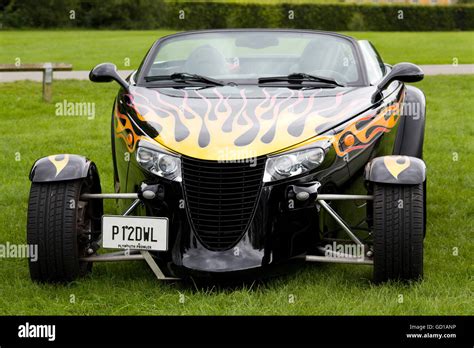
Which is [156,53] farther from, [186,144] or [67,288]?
[67,288]

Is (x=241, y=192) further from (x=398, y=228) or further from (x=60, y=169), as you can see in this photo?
(x=60, y=169)

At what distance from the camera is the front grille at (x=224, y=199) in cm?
490

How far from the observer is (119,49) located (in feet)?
98.2

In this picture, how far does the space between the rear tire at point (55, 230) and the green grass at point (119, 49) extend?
56.2 feet

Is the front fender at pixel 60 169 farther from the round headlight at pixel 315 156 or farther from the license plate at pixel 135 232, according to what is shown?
the round headlight at pixel 315 156

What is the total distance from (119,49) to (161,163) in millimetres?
25489

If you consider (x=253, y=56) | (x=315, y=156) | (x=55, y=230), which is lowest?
(x=55, y=230)

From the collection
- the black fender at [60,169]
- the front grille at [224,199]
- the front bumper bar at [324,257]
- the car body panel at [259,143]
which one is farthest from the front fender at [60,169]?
the front grille at [224,199]

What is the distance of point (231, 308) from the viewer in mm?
4605

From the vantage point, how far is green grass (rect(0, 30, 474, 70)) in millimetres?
25500

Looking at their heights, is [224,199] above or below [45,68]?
above

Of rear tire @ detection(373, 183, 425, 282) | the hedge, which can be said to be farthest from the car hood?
the hedge

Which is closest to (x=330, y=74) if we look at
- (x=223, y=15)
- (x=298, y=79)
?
(x=298, y=79)
